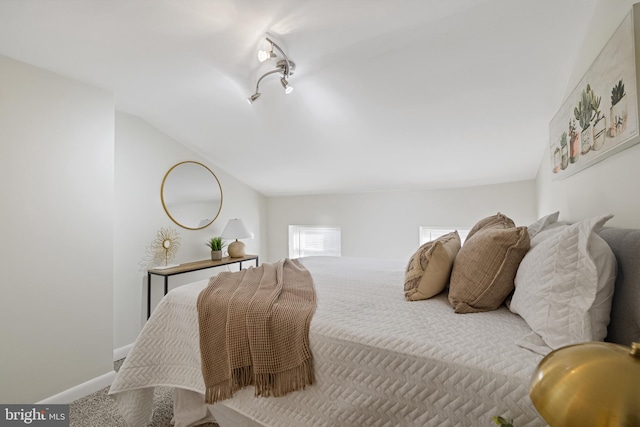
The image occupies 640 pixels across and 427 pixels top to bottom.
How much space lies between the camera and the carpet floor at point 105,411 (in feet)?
5.90

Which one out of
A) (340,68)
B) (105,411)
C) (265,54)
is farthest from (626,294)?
(105,411)

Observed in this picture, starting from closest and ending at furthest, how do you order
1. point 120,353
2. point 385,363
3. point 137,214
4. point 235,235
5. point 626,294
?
point 626,294, point 385,363, point 120,353, point 137,214, point 235,235

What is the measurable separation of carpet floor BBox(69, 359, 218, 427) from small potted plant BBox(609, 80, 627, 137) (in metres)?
2.48

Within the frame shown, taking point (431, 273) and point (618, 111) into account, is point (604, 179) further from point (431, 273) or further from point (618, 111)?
point (431, 273)

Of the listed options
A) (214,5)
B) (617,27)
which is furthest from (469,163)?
(214,5)

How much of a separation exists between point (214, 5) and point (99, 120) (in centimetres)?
142

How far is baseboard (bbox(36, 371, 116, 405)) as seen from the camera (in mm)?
1954

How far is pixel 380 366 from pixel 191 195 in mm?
3131

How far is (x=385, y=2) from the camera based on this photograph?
1.52m

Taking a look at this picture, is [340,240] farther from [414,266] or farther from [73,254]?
[73,254]

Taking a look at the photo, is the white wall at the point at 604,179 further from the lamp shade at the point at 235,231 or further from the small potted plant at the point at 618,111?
the lamp shade at the point at 235,231

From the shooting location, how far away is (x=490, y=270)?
125 cm
